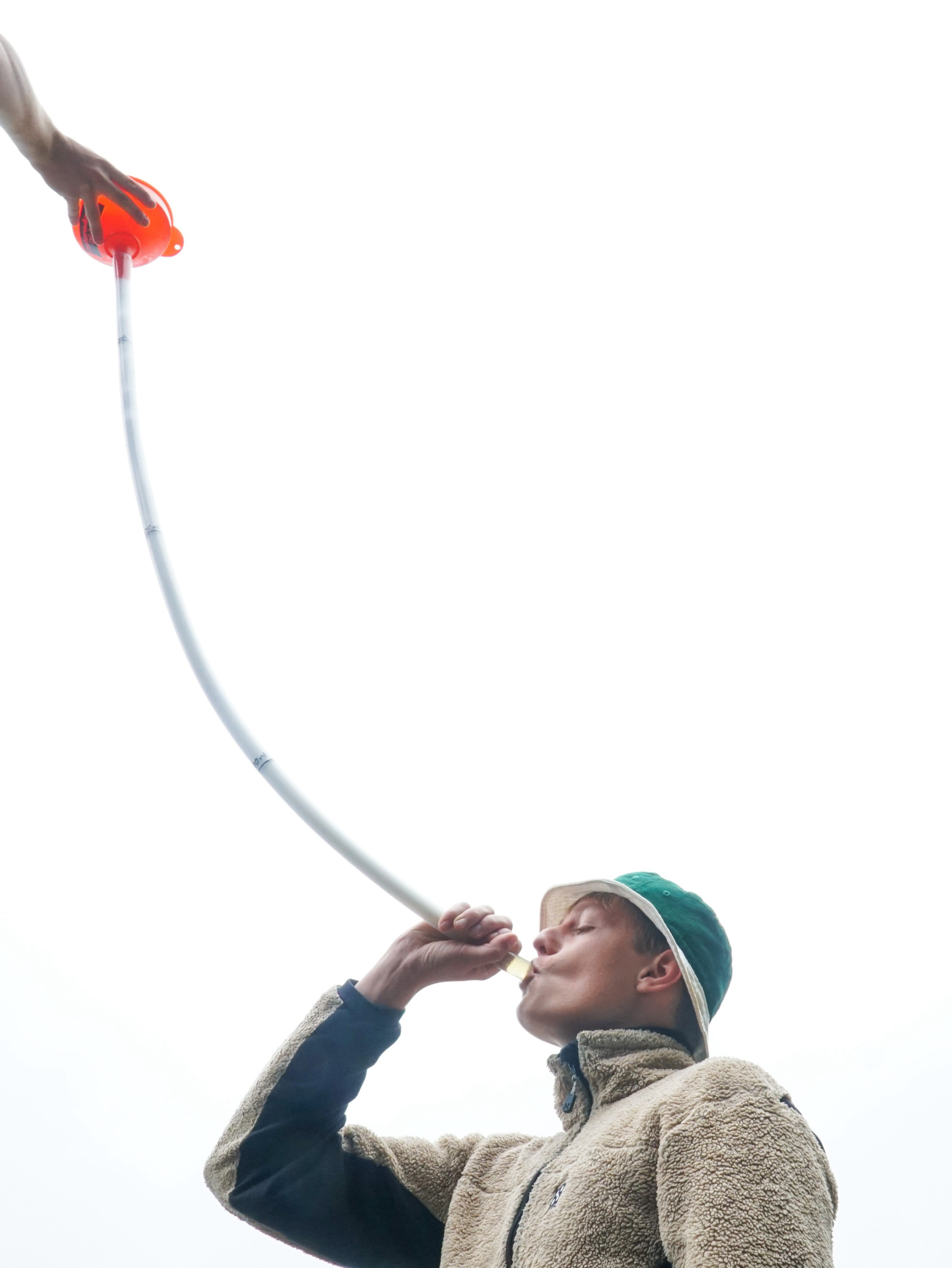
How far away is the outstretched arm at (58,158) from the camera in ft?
4.61

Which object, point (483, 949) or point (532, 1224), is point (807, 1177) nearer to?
point (532, 1224)

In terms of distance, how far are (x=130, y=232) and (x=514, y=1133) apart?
1.27 meters

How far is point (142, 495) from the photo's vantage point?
135 centimetres

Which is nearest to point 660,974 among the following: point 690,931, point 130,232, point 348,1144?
point 690,931

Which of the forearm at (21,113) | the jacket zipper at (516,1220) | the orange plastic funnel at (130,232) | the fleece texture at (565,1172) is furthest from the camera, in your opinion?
the orange plastic funnel at (130,232)

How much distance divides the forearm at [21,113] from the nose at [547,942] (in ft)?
3.87

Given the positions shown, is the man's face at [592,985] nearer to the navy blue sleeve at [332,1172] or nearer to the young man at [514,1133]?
the young man at [514,1133]

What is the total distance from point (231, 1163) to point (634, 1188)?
0.46m

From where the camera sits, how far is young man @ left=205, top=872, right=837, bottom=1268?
3.19 ft

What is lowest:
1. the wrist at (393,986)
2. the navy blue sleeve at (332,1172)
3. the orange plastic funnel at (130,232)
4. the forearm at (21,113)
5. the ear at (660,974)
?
the navy blue sleeve at (332,1172)

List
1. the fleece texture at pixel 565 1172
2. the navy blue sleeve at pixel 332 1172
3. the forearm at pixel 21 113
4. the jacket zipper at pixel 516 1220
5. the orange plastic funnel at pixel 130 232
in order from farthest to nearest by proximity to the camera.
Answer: the orange plastic funnel at pixel 130 232, the forearm at pixel 21 113, the navy blue sleeve at pixel 332 1172, the jacket zipper at pixel 516 1220, the fleece texture at pixel 565 1172

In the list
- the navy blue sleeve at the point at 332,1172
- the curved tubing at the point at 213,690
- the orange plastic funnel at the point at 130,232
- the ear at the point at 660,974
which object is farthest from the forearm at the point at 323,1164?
the orange plastic funnel at the point at 130,232

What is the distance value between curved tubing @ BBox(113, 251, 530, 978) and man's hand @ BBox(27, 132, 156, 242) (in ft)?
0.43

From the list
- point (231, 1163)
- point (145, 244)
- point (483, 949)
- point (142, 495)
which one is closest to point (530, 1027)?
point (483, 949)
